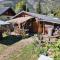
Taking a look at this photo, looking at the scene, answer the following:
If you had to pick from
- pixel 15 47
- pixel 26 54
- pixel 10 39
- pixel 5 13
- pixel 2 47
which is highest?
pixel 26 54

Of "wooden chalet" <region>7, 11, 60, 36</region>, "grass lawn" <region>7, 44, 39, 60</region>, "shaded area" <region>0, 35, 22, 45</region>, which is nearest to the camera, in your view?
"grass lawn" <region>7, 44, 39, 60</region>

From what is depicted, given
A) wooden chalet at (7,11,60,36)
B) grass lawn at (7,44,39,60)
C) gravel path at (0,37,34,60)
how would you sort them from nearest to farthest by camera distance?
grass lawn at (7,44,39,60) → gravel path at (0,37,34,60) → wooden chalet at (7,11,60,36)

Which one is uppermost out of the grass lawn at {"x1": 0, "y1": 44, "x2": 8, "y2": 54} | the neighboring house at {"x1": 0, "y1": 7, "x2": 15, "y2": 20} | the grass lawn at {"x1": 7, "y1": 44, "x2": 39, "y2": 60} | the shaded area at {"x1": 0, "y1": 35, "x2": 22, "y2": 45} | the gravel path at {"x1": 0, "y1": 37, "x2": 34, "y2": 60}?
the grass lawn at {"x1": 7, "y1": 44, "x2": 39, "y2": 60}

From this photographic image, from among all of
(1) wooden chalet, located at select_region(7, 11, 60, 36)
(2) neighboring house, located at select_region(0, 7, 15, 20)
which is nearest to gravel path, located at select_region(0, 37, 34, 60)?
(1) wooden chalet, located at select_region(7, 11, 60, 36)

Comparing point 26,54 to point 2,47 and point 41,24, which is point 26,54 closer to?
point 2,47

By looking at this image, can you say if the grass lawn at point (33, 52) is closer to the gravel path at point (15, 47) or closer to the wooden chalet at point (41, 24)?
the gravel path at point (15, 47)

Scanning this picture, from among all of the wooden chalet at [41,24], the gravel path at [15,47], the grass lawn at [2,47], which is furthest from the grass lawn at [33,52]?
the wooden chalet at [41,24]

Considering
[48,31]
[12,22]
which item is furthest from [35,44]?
[12,22]

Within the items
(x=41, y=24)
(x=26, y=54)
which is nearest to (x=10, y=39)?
(x=41, y=24)

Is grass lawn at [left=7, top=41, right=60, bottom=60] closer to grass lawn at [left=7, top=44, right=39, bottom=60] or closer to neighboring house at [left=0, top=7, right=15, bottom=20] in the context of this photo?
grass lawn at [left=7, top=44, right=39, bottom=60]

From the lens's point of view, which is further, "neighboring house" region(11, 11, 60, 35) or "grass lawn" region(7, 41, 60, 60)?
"neighboring house" region(11, 11, 60, 35)

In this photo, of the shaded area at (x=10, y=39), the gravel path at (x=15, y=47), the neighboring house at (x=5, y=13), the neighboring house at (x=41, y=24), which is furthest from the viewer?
the neighboring house at (x=5, y=13)

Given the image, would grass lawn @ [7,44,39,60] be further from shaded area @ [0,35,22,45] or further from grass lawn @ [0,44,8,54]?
shaded area @ [0,35,22,45]

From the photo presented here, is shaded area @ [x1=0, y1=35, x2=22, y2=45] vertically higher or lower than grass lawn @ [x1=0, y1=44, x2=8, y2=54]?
lower
